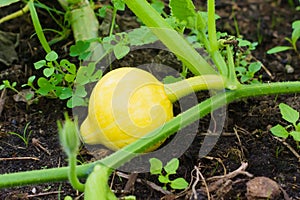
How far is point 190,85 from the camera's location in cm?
210

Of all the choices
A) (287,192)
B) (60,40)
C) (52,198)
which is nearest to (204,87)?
(287,192)

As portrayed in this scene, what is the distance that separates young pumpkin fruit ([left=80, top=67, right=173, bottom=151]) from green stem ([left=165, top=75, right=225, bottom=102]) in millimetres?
25

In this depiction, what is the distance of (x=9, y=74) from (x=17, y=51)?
195mm

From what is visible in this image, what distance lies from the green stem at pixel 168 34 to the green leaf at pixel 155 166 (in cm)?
40

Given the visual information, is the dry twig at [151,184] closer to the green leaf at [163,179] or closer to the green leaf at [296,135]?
the green leaf at [163,179]

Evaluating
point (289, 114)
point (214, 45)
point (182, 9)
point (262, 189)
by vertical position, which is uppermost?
point (182, 9)

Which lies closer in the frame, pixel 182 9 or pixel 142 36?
pixel 182 9

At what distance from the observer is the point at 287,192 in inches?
75.3

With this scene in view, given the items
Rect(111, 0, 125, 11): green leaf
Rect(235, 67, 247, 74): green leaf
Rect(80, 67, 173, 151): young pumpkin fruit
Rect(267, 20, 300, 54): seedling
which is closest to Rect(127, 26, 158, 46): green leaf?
Rect(111, 0, 125, 11): green leaf

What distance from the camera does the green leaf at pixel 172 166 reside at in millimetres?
1896

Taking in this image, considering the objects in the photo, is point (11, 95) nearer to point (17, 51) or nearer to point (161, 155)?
point (17, 51)

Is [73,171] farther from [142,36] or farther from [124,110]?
[142,36]

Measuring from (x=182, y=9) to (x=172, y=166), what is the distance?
0.55 metres

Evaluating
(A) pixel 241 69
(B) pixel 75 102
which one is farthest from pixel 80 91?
(A) pixel 241 69
